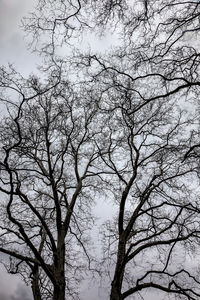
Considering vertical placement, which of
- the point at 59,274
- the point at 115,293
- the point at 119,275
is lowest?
the point at 115,293

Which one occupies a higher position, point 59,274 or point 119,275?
point 59,274

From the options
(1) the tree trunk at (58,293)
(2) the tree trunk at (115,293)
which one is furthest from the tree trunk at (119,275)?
(1) the tree trunk at (58,293)

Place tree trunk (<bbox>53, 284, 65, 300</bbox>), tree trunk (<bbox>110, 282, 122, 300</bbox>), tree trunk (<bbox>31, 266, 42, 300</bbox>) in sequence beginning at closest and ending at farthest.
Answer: tree trunk (<bbox>110, 282, 122, 300</bbox>) < tree trunk (<bbox>53, 284, 65, 300</bbox>) < tree trunk (<bbox>31, 266, 42, 300</bbox>)

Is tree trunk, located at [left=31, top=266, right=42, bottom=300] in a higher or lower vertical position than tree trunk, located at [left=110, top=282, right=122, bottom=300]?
higher

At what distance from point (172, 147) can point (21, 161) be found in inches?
203

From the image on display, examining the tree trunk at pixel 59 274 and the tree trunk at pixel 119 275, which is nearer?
the tree trunk at pixel 119 275

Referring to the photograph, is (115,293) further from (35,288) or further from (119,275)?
(35,288)

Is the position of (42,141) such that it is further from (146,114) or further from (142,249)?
(142,249)

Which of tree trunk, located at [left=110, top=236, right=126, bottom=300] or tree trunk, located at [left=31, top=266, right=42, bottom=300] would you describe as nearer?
tree trunk, located at [left=110, top=236, right=126, bottom=300]

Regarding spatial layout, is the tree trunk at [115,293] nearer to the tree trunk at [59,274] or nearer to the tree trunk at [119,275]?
the tree trunk at [119,275]

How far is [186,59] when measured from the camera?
17.8ft

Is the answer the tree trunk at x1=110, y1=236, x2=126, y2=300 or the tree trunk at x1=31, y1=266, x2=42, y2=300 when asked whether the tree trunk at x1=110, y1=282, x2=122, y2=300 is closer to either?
the tree trunk at x1=110, y1=236, x2=126, y2=300

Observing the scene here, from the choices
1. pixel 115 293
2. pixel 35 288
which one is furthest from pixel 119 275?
pixel 35 288

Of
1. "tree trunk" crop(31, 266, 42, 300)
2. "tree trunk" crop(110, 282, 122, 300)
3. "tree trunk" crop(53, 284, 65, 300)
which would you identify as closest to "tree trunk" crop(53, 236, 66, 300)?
"tree trunk" crop(53, 284, 65, 300)
